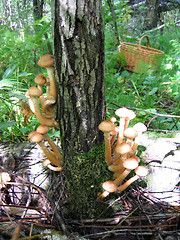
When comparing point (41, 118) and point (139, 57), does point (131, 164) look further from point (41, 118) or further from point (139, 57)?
point (139, 57)

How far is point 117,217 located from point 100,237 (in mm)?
236

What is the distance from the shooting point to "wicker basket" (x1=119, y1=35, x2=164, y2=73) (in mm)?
4473

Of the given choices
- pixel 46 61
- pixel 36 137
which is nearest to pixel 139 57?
pixel 46 61

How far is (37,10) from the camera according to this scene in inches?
176

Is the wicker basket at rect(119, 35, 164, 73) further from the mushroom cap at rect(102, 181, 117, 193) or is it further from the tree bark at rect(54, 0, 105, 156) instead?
the mushroom cap at rect(102, 181, 117, 193)

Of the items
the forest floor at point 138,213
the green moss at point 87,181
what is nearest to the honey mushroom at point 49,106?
the green moss at point 87,181

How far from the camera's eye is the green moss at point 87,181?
5.13ft

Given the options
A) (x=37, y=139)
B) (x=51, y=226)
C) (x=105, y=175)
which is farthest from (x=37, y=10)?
(x=51, y=226)

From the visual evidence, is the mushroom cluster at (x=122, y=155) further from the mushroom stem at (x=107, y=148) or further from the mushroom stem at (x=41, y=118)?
the mushroom stem at (x=41, y=118)

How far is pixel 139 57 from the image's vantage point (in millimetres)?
4680

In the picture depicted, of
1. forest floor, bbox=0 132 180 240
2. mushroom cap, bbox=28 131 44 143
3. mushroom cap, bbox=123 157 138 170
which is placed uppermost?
mushroom cap, bbox=28 131 44 143

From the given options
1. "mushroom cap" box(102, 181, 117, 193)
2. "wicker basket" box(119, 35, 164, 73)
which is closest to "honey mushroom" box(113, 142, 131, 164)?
"mushroom cap" box(102, 181, 117, 193)

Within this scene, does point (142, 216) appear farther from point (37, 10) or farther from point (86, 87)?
point (37, 10)

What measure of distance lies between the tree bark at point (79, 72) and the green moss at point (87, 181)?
10 centimetres
